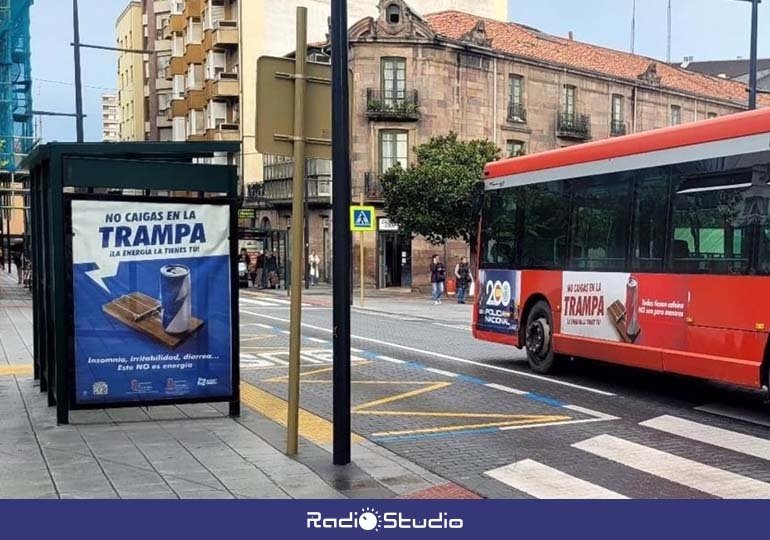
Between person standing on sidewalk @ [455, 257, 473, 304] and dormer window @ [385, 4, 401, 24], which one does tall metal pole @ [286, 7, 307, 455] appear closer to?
person standing on sidewalk @ [455, 257, 473, 304]

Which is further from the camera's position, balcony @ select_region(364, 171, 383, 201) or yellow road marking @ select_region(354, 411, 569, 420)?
balcony @ select_region(364, 171, 383, 201)

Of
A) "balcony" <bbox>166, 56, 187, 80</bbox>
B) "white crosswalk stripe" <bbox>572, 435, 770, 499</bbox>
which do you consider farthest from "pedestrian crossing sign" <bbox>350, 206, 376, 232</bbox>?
"balcony" <bbox>166, 56, 187, 80</bbox>

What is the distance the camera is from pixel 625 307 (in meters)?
10.3

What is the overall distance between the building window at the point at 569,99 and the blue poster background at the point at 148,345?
39.8m

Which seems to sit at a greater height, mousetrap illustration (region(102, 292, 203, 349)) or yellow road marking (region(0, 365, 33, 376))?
mousetrap illustration (region(102, 292, 203, 349))

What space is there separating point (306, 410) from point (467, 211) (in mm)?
25318

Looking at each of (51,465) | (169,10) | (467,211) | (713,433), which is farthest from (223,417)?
(169,10)

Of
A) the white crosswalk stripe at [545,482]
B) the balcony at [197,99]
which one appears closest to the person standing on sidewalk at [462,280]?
the white crosswalk stripe at [545,482]

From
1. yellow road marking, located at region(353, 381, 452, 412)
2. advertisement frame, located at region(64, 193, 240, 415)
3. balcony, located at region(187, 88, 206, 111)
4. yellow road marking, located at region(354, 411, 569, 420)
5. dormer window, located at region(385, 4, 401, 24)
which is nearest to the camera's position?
advertisement frame, located at region(64, 193, 240, 415)

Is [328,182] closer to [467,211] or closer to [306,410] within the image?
[467,211]

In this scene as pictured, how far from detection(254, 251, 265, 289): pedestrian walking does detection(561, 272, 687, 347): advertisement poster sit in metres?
30.8

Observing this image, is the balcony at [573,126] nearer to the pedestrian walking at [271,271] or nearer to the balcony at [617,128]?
the balcony at [617,128]

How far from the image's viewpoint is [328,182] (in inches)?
1702

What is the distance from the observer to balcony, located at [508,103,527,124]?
43.1 metres
